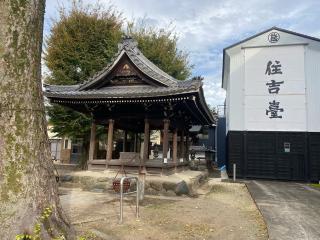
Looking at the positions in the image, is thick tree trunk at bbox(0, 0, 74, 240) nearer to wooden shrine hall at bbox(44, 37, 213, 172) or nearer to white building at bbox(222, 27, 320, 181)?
wooden shrine hall at bbox(44, 37, 213, 172)

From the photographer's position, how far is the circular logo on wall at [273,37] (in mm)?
21953

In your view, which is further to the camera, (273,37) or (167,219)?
(273,37)

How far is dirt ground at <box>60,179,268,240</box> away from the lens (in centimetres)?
627

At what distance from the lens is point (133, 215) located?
311 inches

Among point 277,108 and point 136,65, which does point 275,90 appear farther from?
point 136,65

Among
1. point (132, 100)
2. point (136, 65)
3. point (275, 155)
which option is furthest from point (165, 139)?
point (275, 155)

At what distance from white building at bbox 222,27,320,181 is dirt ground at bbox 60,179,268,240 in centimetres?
1045

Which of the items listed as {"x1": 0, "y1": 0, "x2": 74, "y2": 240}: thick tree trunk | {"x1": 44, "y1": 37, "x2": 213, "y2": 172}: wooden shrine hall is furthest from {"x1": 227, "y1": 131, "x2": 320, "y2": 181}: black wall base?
{"x1": 0, "y1": 0, "x2": 74, "y2": 240}: thick tree trunk

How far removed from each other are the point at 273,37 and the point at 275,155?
8.33m

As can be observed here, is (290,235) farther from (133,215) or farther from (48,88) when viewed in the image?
(48,88)

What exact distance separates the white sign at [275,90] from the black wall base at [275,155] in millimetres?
641

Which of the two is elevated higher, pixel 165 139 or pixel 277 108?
A: pixel 277 108

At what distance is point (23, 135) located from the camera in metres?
4.09

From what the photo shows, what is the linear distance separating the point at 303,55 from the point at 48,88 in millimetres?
16733
